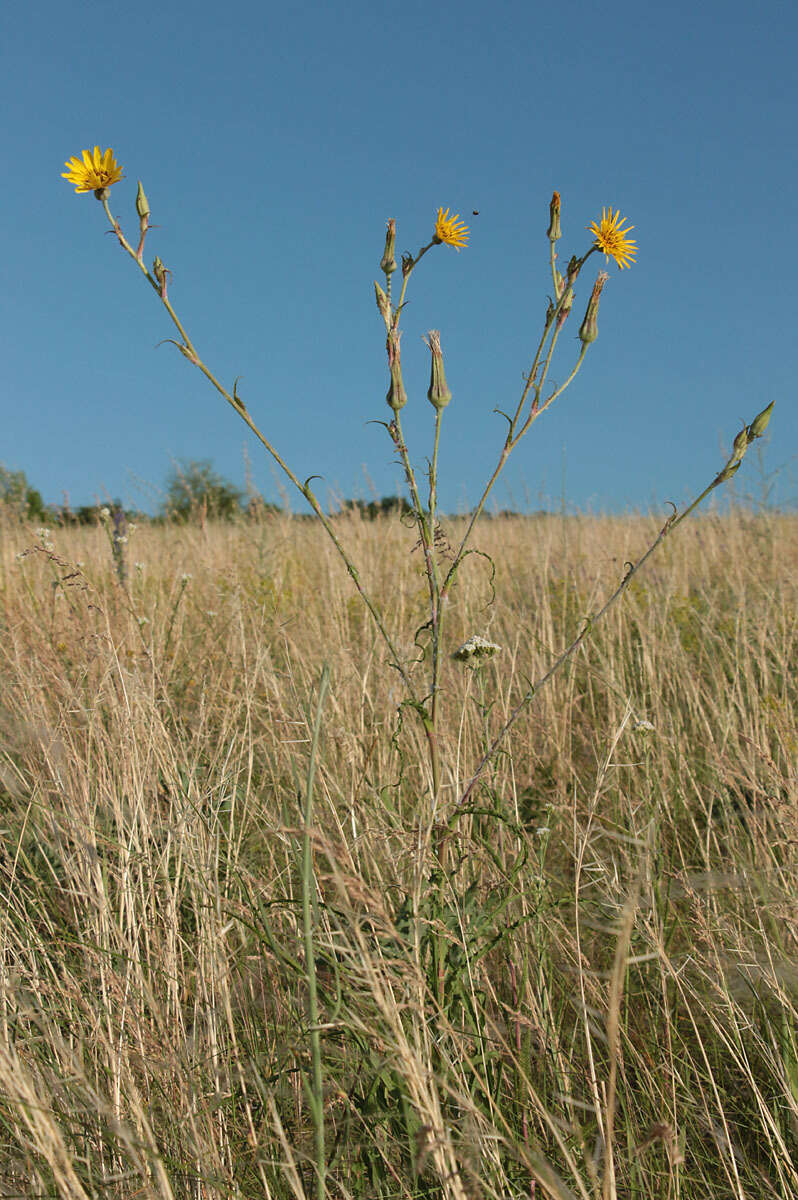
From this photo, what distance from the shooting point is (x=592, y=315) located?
132 centimetres

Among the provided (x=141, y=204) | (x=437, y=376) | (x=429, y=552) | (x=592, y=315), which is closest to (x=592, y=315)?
(x=592, y=315)

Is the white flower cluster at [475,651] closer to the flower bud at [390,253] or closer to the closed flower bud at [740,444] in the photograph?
the closed flower bud at [740,444]

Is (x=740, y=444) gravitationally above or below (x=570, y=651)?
above

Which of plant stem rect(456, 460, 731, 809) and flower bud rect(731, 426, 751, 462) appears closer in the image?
plant stem rect(456, 460, 731, 809)

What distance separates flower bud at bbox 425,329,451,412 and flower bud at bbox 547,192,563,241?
28cm

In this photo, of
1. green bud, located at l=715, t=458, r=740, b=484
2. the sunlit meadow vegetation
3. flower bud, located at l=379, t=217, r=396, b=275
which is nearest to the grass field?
the sunlit meadow vegetation

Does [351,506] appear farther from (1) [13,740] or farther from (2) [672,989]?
(2) [672,989]

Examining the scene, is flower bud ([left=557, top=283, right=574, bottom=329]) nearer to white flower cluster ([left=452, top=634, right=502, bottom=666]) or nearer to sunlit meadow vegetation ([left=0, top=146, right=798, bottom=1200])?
sunlit meadow vegetation ([left=0, top=146, right=798, bottom=1200])

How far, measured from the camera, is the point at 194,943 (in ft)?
5.32

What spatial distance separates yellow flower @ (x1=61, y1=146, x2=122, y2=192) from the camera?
1.26 metres

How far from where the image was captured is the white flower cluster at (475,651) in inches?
55.7

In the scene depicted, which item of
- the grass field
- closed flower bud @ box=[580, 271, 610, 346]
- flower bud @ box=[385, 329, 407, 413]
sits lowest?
the grass field

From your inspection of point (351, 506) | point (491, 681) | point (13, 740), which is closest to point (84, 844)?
point (13, 740)

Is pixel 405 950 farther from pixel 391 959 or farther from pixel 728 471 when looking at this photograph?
pixel 728 471
